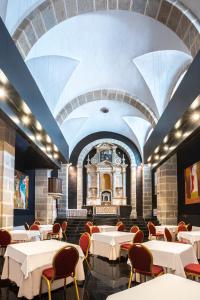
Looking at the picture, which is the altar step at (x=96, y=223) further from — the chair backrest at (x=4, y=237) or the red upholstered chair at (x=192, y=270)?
the red upholstered chair at (x=192, y=270)

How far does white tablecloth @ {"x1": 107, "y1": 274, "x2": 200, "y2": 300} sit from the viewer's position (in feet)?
8.10

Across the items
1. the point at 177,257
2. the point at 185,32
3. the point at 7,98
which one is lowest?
the point at 177,257

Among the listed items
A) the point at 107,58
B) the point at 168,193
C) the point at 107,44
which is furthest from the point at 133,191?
the point at 107,44

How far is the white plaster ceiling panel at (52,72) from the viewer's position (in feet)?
33.6

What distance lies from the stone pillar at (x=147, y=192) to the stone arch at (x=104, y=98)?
559cm

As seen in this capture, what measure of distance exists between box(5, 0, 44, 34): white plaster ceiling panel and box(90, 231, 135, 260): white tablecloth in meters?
5.56

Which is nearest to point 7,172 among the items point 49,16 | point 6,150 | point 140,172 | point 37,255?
point 6,150

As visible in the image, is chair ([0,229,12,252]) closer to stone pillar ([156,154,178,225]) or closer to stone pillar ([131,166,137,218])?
stone pillar ([156,154,178,225])

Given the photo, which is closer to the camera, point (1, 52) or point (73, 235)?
point (1, 52)

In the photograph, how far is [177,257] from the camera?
4582 millimetres

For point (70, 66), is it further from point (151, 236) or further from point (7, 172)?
point (151, 236)

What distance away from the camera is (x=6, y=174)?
7266 mm

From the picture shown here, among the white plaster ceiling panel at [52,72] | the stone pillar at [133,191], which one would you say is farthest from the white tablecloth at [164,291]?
the stone pillar at [133,191]

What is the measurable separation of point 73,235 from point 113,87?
6.98 m
